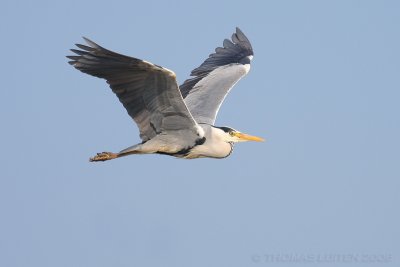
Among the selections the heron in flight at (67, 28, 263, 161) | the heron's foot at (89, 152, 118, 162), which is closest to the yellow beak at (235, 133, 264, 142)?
the heron in flight at (67, 28, 263, 161)

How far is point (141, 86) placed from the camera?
9938 mm

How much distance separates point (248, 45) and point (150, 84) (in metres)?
5.75

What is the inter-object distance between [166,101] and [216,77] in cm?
343

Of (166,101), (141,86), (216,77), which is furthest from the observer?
(216,77)

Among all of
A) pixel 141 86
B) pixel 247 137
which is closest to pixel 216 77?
pixel 247 137

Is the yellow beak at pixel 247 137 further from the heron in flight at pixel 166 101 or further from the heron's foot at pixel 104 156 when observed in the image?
the heron's foot at pixel 104 156

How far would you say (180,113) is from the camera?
10.4 meters

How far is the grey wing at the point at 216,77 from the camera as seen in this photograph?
12.4 meters

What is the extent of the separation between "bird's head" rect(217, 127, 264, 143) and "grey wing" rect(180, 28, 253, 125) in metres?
0.53

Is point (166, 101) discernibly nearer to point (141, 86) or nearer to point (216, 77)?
point (141, 86)

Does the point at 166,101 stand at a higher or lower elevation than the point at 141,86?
lower

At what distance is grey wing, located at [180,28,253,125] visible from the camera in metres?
12.4

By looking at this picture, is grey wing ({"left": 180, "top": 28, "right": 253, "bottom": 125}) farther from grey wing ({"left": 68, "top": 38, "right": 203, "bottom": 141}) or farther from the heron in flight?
grey wing ({"left": 68, "top": 38, "right": 203, "bottom": 141})

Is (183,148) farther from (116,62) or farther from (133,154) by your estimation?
(116,62)
